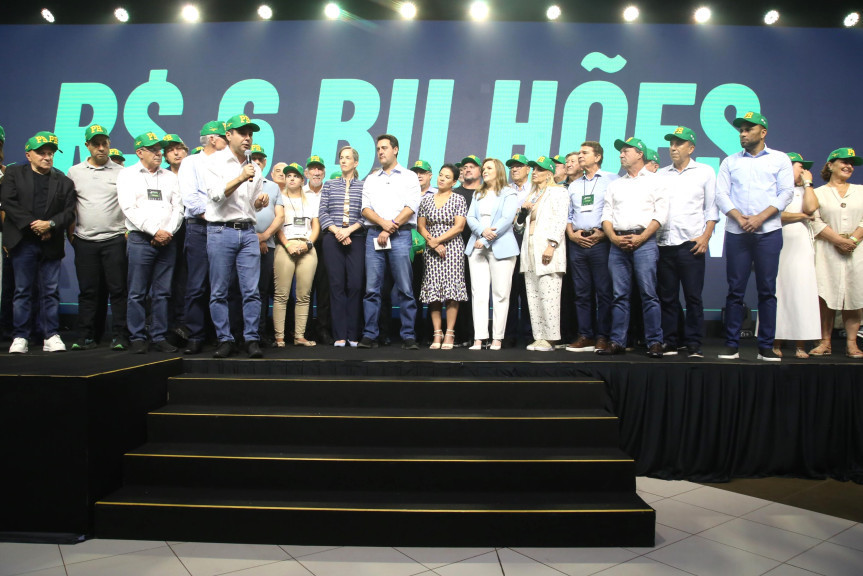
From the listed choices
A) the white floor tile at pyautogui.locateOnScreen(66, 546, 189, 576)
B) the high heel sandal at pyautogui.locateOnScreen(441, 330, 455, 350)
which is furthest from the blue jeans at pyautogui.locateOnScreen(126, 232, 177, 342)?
the high heel sandal at pyautogui.locateOnScreen(441, 330, 455, 350)

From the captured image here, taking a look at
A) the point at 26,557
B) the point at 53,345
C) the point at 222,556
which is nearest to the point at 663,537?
the point at 222,556

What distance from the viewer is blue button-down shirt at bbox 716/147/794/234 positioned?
12.8 ft

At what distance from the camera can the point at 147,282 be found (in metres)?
4.04

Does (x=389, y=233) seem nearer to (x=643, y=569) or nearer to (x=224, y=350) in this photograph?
(x=224, y=350)

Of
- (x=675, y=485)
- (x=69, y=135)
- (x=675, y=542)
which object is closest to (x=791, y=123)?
(x=675, y=485)

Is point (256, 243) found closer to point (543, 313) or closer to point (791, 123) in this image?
point (543, 313)

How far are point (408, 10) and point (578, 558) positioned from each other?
6.51 m

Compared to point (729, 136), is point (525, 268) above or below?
below

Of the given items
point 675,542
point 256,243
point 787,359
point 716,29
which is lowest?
point 675,542

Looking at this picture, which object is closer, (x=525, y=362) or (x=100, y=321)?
(x=525, y=362)

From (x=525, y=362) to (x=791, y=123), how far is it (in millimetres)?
5618

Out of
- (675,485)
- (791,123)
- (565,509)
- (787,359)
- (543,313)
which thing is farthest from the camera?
(791,123)

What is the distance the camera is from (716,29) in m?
6.81

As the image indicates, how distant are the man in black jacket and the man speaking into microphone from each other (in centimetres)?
122
